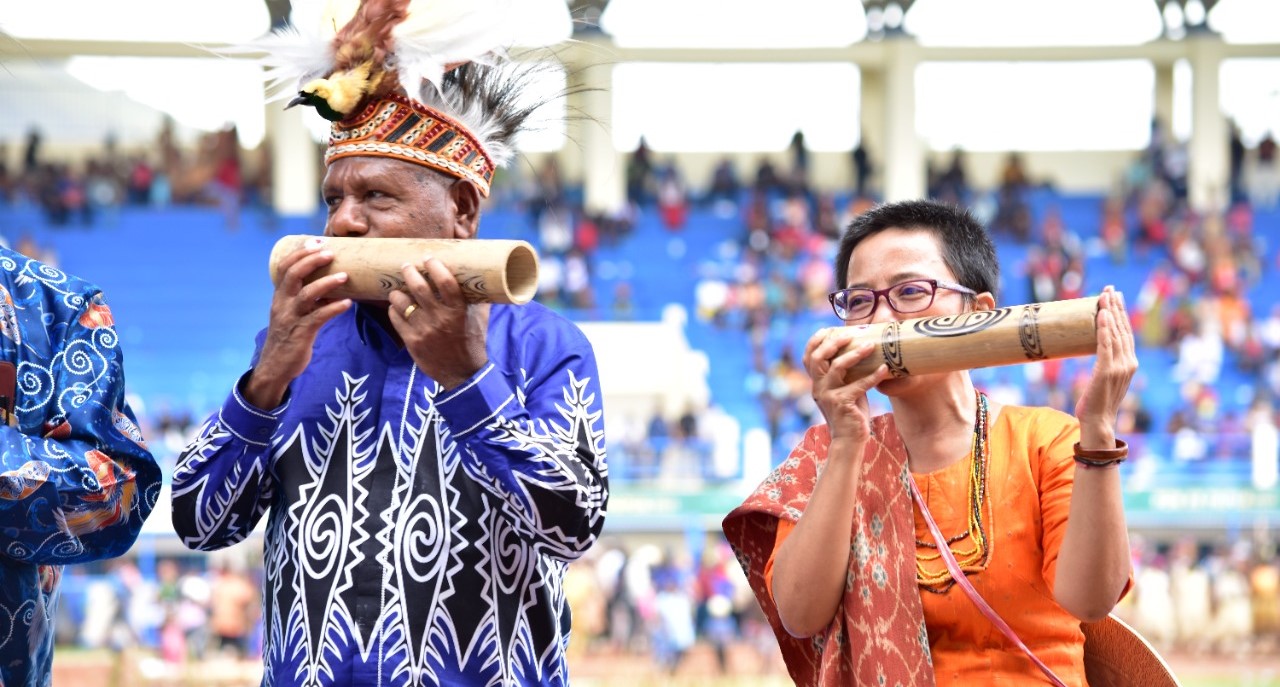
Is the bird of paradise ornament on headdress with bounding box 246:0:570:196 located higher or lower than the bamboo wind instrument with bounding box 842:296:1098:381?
higher

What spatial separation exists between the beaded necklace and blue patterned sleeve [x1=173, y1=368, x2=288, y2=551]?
1099 mm

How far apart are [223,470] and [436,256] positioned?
0.54 m

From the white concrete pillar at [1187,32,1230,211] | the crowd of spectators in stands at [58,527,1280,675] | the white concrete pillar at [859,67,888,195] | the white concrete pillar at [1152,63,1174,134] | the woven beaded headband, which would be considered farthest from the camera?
the white concrete pillar at [1152,63,1174,134]

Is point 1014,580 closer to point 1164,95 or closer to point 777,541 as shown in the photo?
point 777,541

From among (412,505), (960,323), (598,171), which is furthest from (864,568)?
(598,171)

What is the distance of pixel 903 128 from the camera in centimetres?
2433

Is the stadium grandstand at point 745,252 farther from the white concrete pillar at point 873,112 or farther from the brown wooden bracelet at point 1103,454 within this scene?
the brown wooden bracelet at point 1103,454

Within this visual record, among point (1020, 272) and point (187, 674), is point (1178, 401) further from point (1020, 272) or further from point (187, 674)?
point (187, 674)

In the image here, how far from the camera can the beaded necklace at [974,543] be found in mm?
2717

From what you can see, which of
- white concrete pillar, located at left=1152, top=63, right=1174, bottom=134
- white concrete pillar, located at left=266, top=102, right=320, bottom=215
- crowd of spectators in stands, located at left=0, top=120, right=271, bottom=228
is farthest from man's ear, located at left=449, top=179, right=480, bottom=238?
white concrete pillar, located at left=1152, top=63, right=1174, bottom=134

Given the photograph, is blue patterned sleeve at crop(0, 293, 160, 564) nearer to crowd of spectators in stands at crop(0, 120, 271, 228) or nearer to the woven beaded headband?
the woven beaded headband

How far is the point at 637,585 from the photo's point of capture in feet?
50.6

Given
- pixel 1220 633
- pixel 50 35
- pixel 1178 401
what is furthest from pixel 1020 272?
pixel 50 35

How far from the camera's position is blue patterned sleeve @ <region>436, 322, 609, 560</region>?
2512 mm
